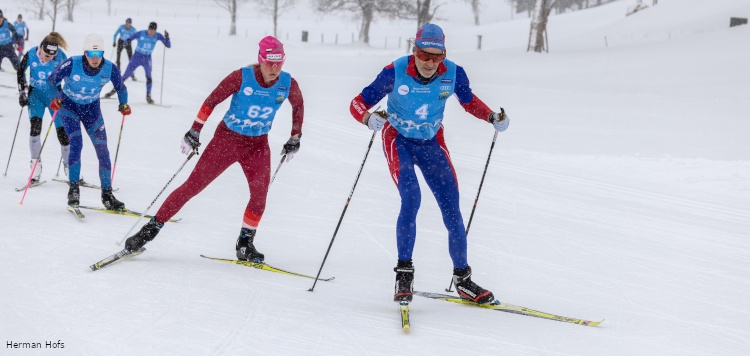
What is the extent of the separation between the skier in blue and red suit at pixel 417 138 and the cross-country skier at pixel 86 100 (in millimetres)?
3200

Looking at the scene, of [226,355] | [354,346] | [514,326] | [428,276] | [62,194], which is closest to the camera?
[226,355]

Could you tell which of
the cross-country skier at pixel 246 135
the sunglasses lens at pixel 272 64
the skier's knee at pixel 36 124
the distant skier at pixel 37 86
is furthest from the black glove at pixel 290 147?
the skier's knee at pixel 36 124

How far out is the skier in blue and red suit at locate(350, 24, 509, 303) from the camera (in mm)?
4859

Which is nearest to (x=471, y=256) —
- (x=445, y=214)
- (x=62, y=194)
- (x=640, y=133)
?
(x=445, y=214)

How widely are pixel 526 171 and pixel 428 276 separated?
216 inches

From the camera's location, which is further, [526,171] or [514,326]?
[526,171]

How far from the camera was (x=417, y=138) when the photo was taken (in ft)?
16.5

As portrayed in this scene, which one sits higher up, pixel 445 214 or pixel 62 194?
pixel 445 214

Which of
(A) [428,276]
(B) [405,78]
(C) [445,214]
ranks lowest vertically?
(A) [428,276]

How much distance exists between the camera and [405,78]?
16.0 ft

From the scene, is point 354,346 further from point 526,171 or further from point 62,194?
point 526,171

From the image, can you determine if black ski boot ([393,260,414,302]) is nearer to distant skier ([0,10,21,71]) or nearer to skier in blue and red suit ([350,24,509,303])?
skier in blue and red suit ([350,24,509,303])

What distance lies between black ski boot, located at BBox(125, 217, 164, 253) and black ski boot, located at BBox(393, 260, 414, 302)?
1979 millimetres

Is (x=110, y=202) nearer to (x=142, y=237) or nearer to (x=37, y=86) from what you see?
(x=142, y=237)
